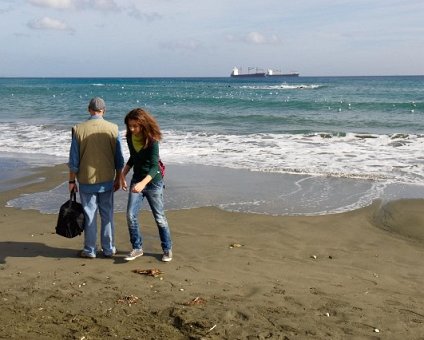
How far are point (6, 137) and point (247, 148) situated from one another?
27.2 feet

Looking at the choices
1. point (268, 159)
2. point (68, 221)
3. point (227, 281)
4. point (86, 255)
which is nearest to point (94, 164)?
point (68, 221)

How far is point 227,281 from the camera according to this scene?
4855mm

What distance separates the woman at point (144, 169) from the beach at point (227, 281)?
270 mm

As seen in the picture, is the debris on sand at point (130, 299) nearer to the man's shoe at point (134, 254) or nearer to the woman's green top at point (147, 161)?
the man's shoe at point (134, 254)

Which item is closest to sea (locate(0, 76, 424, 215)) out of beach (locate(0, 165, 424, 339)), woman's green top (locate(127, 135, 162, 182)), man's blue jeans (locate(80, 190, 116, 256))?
beach (locate(0, 165, 424, 339))

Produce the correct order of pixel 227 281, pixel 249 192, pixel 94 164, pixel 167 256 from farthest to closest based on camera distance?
A: pixel 249 192 → pixel 167 256 → pixel 94 164 → pixel 227 281

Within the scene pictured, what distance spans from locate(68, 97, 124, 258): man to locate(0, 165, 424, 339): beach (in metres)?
0.51

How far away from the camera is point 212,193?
8820 millimetres

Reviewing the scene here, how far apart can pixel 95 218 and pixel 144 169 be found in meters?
0.83

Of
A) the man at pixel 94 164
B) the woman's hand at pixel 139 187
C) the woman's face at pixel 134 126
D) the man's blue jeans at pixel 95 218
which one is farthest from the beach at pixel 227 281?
the woman's face at pixel 134 126

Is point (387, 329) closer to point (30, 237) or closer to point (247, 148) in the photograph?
point (30, 237)

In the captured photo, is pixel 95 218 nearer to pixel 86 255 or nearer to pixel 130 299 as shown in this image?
pixel 86 255

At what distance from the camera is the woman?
4992mm

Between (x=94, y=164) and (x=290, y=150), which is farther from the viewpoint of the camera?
(x=290, y=150)
